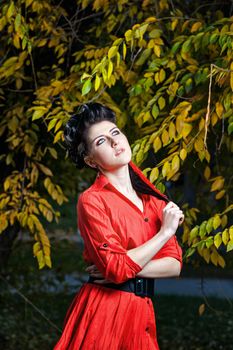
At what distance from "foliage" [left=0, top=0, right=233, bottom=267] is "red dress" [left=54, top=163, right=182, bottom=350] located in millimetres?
900

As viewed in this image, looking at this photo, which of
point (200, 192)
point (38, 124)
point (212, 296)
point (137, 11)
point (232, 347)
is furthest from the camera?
point (212, 296)

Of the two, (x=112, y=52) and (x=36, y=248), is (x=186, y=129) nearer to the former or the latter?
(x=112, y=52)

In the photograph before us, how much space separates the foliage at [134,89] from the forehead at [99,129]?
915 mm

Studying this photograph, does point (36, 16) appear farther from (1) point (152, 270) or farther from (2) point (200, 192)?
(1) point (152, 270)

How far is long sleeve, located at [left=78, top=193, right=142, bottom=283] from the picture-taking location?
12.2 ft

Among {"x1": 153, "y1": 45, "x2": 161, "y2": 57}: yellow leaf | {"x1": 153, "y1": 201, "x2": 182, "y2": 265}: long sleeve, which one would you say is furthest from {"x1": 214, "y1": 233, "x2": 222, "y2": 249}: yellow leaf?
{"x1": 153, "y1": 45, "x2": 161, "y2": 57}: yellow leaf

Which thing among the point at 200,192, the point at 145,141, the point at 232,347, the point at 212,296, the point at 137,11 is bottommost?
the point at 212,296

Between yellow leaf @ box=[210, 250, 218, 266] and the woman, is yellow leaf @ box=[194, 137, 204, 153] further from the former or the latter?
the woman

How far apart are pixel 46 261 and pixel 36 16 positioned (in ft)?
6.30

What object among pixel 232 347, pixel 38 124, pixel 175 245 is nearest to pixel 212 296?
pixel 232 347

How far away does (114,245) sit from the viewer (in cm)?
374

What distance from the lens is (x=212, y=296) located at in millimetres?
13633

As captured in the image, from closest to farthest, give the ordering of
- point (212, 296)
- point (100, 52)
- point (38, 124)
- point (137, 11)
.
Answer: point (100, 52), point (137, 11), point (38, 124), point (212, 296)

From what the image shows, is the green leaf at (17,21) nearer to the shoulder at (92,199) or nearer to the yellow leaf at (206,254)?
the yellow leaf at (206,254)
